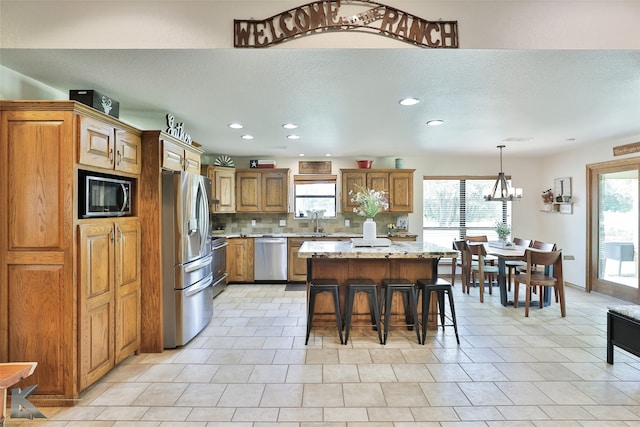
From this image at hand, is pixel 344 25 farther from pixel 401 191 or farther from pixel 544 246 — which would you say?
pixel 544 246

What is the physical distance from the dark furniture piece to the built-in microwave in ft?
13.7

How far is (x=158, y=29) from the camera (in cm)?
212

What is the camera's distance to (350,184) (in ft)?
21.0

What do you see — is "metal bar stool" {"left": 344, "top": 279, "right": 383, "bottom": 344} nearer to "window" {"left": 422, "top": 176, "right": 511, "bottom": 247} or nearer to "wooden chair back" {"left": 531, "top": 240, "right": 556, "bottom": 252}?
"wooden chair back" {"left": 531, "top": 240, "right": 556, "bottom": 252}

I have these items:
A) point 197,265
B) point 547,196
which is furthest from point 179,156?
point 547,196

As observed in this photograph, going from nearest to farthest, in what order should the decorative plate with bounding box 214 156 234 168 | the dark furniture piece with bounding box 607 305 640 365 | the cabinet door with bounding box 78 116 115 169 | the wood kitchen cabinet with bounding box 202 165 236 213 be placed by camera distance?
the cabinet door with bounding box 78 116 115 169
the dark furniture piece with bounding box 607 305 640 365
the wood kitchen cabinet with bounding box 202 165 236 213
the decorative plate with bounding box 214 156 234 168

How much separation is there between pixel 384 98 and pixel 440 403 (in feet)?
8.01

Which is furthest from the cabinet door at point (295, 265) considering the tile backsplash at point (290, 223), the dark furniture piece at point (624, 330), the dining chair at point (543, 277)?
the dark furniture piece at point (624, 330)

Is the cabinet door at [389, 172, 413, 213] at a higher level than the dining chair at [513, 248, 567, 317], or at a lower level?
higher

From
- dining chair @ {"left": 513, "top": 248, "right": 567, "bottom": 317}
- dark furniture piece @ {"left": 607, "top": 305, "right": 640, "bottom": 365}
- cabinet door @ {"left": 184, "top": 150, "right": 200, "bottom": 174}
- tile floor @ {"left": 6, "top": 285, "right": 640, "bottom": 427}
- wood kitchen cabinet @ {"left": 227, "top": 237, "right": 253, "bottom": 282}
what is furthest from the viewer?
wood kitchen cabinet @ {"left": 227, "top": 237, "right": 253, "bottom": 282}

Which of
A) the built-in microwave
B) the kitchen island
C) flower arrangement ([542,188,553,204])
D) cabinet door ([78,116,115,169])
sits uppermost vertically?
cabinet door ([78,116,115,169])

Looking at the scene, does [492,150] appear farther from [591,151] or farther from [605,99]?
[605,99]

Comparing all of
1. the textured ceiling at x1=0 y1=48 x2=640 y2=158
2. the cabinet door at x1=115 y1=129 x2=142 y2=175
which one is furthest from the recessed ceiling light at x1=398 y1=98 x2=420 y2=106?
the cabinet door at x1=115 y1=129 x2=142 y2=175

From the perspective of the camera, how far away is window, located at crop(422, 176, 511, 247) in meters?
6.76
